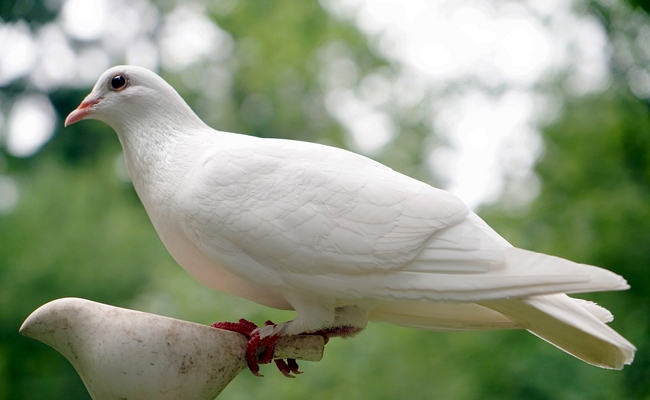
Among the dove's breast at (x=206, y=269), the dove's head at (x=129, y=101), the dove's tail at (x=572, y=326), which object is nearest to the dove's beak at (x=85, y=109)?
the dove's head at (x=129, y=101)

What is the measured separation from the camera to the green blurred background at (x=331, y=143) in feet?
23.0

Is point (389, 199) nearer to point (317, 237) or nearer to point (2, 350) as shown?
point (317, 237)

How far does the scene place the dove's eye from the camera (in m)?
2.71

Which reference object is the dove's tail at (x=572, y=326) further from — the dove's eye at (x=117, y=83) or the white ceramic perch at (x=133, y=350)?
the dove's eye at (x=117, y=83)

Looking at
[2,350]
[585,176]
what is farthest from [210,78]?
[585,176]

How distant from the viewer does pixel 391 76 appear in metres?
11.4

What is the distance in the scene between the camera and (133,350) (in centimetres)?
232

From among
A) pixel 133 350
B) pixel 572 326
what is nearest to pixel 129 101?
A: pixel 133 350

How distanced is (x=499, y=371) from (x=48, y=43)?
31.1ft

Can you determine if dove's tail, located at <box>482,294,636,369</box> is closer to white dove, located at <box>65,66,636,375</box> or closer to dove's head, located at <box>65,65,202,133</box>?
Answer: white dove, located at <box>65,66,636,375</box>

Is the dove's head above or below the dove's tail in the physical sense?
above

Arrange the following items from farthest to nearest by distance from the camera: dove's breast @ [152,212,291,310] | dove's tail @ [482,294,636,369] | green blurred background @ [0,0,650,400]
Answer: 1. green blurred background @ [0,0,650,400]
2. dove's breast @ [152,212,291,310]
3. dove's tail @ [482,294,636,369]

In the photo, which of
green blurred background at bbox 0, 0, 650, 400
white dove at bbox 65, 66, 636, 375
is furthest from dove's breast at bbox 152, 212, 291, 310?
green blurred background at bbox 0, 0, 650, 400

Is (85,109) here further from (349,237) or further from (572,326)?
(572,326)
